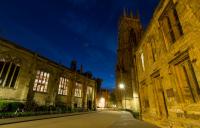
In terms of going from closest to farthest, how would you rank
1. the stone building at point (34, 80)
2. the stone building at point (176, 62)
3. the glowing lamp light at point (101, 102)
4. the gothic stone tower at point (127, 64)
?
the stone building at point (176, 62), the stone building at point (34, 80), the gothic stone tower at point (127, 64), the glowing lamp light at point (101, 102)

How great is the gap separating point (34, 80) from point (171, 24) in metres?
22.4

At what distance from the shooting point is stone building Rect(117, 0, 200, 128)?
207 inches

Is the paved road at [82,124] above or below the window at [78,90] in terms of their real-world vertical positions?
below

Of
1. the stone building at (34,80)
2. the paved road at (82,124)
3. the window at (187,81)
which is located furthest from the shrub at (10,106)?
the window at (187,81)

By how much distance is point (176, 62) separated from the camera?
6562 mm

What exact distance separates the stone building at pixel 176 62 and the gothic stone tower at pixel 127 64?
64.0 ft

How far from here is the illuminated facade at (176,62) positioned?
525 cm

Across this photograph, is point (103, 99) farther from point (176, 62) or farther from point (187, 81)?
point (187, 81)

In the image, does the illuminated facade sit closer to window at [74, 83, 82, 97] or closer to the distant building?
window at [74, 83, 82, 97]

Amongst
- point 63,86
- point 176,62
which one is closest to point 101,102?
point 63,86

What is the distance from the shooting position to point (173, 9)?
727 centimetres

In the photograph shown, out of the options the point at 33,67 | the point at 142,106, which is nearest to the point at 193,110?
the point at 142,106

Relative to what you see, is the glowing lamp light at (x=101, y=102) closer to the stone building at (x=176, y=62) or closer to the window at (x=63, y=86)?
the window at (x=63, y=86)

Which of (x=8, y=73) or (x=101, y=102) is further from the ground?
(x=8, y=73)
